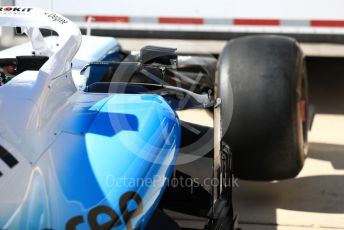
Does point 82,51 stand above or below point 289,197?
above

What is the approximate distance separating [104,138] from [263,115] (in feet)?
5.04

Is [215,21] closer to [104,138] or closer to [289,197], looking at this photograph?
[289,197]

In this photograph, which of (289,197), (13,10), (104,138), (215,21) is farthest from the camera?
(215,21)

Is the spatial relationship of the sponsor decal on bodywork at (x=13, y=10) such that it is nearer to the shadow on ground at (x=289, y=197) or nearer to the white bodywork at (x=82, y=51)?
the white bodywork at (x=82, y=51)

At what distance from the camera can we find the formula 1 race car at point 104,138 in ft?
5.76

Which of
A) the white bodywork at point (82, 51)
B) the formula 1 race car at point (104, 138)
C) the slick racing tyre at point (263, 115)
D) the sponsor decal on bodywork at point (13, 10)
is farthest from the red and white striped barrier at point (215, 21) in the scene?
the sponsor decal on bodywork at point (13, 10)

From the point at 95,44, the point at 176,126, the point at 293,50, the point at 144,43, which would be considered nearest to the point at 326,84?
the point at 144,43

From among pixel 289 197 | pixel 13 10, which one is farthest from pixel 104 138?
pixel 289 197

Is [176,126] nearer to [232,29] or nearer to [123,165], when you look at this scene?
[123,165]

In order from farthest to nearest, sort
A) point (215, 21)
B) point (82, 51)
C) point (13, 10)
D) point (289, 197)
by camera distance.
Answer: point (215, 21) → point (289, 197) → point (82, 51) → point (13, 10)

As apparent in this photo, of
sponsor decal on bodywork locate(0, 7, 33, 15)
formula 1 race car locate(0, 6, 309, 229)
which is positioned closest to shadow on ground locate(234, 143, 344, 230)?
formula 1 race car locate(0, 6, 309, 229)

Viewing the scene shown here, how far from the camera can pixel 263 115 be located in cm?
336

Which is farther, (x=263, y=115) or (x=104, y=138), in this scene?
(x=263, y=115)

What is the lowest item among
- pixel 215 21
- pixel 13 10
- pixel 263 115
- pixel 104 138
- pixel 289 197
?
pixel 289 197
